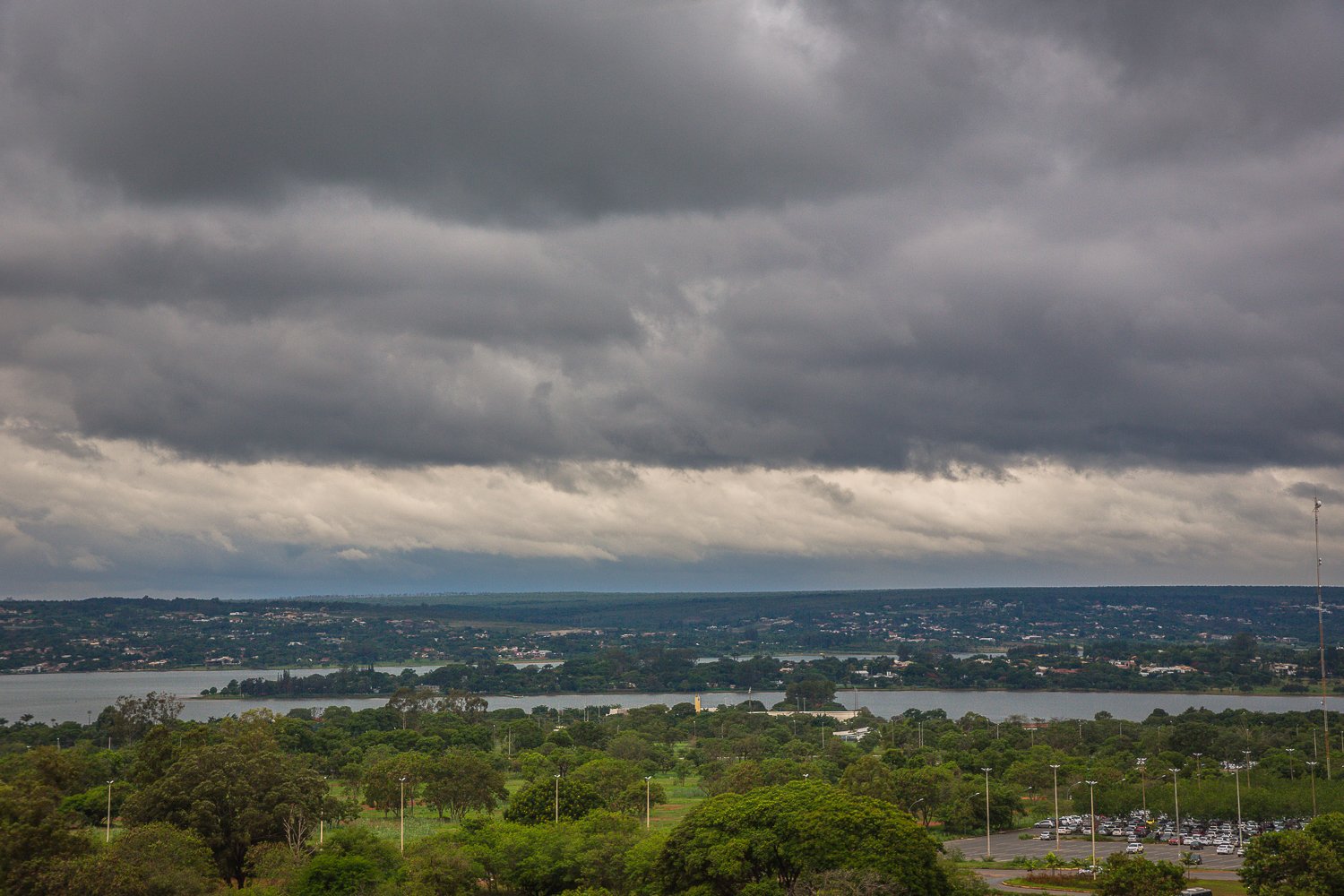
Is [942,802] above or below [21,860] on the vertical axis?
below

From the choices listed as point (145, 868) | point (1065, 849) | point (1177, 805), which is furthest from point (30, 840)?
point (1177, 805)

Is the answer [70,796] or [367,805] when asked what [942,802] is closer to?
[367,805]

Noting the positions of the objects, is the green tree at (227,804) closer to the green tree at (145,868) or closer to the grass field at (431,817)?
the green tree at (145,868)

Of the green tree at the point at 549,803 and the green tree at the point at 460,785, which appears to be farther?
the green tree at the point at 460,785

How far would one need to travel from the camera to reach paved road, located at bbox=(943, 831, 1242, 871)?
197ft

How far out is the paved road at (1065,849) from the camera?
5994cm

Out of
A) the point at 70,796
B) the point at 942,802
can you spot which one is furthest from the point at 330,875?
the point at 942,802

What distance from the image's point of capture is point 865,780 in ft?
240

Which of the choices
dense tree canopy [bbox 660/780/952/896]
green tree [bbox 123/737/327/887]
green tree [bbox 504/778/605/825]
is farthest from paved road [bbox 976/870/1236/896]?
green tree [bbox 123/737/327/887]

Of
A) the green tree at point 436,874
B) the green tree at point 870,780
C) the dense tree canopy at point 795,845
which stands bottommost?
the green tree at point 870,780

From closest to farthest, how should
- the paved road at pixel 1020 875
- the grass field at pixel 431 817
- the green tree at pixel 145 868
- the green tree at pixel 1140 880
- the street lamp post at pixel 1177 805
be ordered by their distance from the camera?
the green tree at pixel 145 868, the green tree at pixel 1140 880, the paved road at pixel 1020 875, the grass field at pixel 431 817, the street lamp post at pixel 1177 805

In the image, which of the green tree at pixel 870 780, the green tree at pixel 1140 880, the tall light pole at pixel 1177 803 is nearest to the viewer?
the green tree at pixel 1140 880

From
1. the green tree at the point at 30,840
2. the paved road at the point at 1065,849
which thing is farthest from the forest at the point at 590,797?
the paved road at the point at 1065,849

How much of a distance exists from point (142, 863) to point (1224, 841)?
182ft
